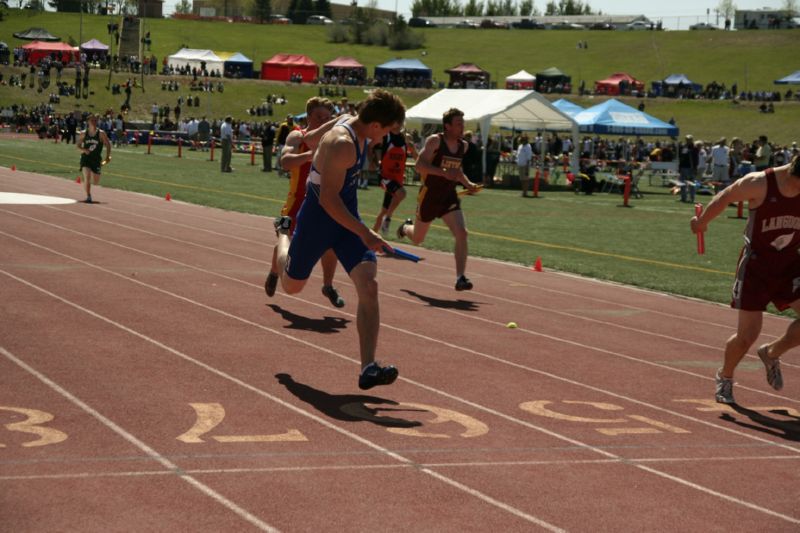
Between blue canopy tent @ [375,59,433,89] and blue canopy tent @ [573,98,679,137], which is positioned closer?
blue canopy tent @ [573,98,679,137]

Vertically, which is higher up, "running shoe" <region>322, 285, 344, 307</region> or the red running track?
"running shoe" <region>322, 285, 344, 307</region>

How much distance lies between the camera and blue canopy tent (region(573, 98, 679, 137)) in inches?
1688

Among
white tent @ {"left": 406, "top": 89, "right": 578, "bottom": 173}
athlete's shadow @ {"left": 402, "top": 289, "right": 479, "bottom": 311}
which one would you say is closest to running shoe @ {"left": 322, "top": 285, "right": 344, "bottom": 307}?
athlete's shadow @ {"left": 402, "top": 289, "right": 479, "bottom": 311}

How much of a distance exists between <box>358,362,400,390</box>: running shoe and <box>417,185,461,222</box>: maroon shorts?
5961 millimetres

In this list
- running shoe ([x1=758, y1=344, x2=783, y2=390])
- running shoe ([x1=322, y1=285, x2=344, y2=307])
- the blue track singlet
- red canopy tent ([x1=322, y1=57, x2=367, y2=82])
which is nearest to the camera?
the blue track singlet

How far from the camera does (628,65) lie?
114688 millimetres

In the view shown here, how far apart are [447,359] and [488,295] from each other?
13.8 ft

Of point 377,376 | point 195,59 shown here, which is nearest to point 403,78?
point 195,59

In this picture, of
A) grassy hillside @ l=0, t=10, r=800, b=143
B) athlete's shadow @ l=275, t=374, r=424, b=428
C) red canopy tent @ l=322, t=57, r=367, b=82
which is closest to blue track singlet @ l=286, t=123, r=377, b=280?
athlete's shadow @ l=275, t=374, r=424, b=428

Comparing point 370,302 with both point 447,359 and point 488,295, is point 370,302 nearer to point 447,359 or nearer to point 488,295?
point 447,359

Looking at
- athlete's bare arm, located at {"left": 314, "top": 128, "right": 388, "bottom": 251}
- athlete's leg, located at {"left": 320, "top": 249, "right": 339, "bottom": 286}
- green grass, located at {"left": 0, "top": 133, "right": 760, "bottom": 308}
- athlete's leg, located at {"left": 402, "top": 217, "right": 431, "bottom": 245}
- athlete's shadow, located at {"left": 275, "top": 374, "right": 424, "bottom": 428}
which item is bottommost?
athlete's shadow, located at {"left": 275, "top": 374, "right": 424, "bottom": 428}

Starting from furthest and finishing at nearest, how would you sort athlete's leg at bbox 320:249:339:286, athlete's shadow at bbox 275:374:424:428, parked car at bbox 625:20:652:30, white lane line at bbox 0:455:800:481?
parked car at bbox 625:20:652:30 < athlete's leg at bbox 320:249:339:286 < athlete's shadow at bbox 275:374:424:428 < white lane line at bbox 0:455:800:481

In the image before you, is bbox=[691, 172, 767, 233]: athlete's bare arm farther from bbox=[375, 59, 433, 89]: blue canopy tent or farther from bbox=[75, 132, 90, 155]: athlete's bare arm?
bbox=[375, 59, 433, 89]: blue canopy tent

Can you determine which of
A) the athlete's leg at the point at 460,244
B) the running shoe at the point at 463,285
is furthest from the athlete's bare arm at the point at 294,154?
the running shoe at the point at 463,285
